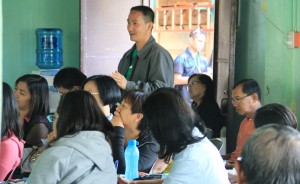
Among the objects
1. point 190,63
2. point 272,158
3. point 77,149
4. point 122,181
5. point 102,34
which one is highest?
point 102,34

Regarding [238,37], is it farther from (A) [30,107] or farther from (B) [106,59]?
(A) [30,107]

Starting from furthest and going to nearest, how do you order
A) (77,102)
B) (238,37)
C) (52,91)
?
(52,91) → (238,37) → (77,102)

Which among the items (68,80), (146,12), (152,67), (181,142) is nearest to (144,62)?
(152,67)

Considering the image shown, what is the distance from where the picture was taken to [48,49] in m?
5.80

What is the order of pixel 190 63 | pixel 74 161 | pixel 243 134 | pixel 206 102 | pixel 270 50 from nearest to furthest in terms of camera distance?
pixel 74 161 < pixel 243 134 < pixel 270 50 < pixel 206 102 < pixel 190 63

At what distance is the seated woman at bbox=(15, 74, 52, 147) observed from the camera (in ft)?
11.8

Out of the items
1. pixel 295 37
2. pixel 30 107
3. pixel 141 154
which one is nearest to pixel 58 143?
pixel 141 154

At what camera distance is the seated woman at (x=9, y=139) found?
118 inches

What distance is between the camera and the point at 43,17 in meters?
5.89

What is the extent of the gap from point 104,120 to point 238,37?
3.09 m

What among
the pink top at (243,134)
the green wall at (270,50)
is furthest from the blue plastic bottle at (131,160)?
the green wall at (270,50)

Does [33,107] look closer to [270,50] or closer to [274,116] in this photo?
[274,116]

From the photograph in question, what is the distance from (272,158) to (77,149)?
1088mm

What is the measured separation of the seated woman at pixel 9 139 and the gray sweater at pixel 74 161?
0.72 metres
